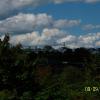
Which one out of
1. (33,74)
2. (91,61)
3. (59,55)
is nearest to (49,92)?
(33,74)

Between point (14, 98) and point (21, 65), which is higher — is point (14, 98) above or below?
below

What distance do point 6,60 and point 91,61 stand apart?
46.2 ft

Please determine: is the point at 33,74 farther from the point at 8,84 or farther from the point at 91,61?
the point at 91,61

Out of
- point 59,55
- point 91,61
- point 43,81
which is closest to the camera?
point 43,81

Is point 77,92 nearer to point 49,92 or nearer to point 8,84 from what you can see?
point 49,92

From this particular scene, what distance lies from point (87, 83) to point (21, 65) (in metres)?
5.87

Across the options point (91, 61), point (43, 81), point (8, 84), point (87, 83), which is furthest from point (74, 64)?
point (8, 84)

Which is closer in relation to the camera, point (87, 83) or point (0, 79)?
point (0, 79)

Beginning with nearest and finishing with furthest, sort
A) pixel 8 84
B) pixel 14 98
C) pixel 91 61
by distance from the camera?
pixel 14 98, pixel 8 84, pixel 91 61

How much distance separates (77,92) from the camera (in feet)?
79.6
